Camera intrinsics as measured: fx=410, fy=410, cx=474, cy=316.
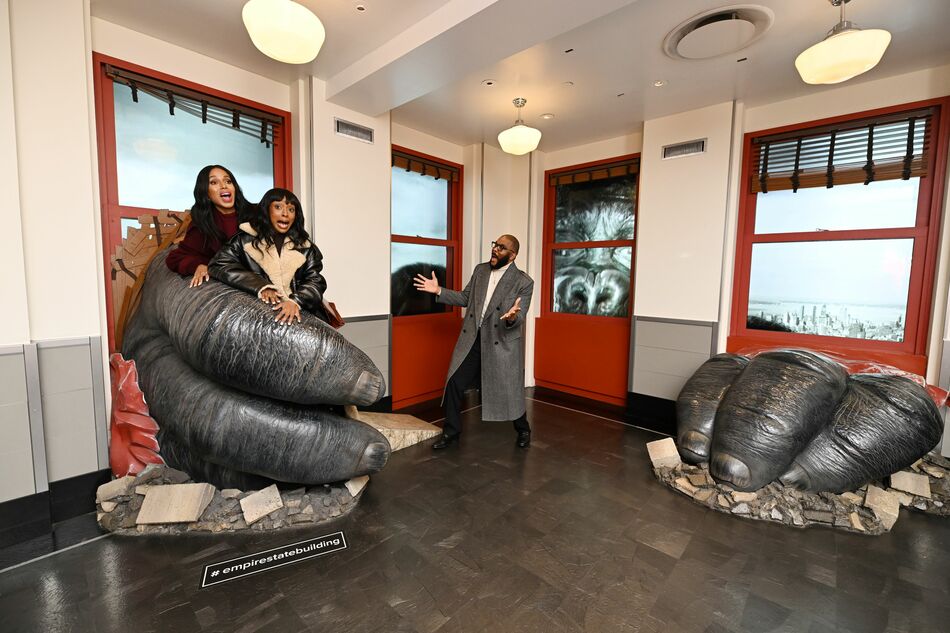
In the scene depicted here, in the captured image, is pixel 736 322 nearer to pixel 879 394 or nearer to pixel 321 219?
pixel 879 394

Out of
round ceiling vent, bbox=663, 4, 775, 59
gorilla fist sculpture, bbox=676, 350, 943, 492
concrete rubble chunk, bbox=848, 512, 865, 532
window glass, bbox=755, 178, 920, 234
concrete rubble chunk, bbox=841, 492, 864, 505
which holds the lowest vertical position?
concrete rubble chunk, bbox=848, 512, 865, 532

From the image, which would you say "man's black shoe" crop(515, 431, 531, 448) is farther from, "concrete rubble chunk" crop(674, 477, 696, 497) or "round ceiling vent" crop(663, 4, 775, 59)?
"round ceiling vent" crop(663, 4, 775, 59)

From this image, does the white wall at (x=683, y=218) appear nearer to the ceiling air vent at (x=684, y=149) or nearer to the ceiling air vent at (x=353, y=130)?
the ceiling air vent at (x=684, y=149)

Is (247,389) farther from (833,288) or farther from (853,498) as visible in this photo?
(833,288)

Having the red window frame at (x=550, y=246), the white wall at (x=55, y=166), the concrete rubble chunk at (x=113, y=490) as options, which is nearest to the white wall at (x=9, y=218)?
the white wall at (x=55, y=166)

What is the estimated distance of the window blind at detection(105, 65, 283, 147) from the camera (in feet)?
8.09

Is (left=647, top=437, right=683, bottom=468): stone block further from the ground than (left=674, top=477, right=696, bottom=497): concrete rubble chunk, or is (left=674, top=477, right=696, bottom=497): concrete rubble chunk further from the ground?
(left=647, top=437, right=683, bottom=468): stone block

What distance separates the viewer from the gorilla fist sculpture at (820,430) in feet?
7.33

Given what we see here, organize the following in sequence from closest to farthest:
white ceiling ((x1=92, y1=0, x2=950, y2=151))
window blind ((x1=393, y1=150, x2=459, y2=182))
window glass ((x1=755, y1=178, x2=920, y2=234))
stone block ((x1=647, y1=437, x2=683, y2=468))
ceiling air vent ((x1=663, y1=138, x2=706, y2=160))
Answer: white ceiling ((x1=92, y1=0, x2=950, y2=151)) < stone block ((x1=647, y1=437, x2=683, y2=468)) < window glass ((x1=755, y1=178, x2=920, y2=234)) < ceiling air vent ((x1=663, y1=138, x2=706, y2=160)) < window blind ((x1=393, y1=150, x2=459, y2=182))

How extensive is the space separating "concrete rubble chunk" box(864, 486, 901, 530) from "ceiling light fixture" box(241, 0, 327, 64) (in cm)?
369

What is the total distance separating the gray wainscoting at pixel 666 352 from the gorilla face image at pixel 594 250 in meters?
0.50

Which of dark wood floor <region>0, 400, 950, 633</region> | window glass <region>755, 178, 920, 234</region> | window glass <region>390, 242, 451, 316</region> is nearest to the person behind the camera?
dark wood floor <region>0, 400, 950, 633</region>

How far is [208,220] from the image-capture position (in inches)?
86.5

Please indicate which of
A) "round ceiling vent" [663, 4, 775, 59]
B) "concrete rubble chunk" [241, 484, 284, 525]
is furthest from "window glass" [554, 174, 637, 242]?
"concrete rubble chunk" [241, 484, 284, 525]
